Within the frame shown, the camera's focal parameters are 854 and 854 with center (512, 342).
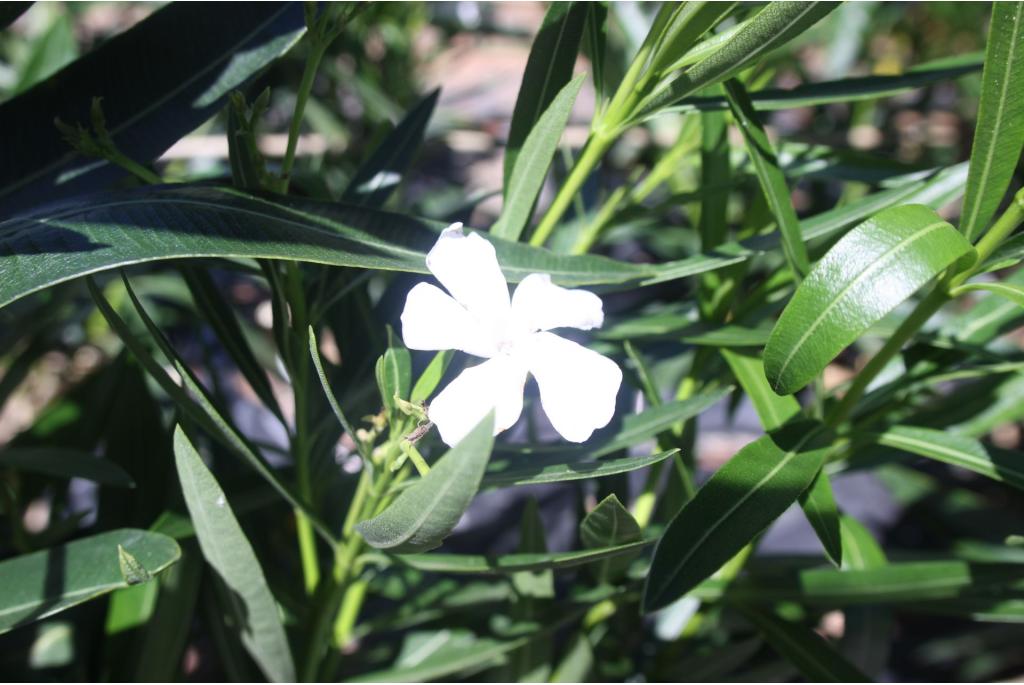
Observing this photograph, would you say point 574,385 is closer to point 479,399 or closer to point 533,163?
Answer: point 479,399

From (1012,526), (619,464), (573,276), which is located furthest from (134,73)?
(1012,526)

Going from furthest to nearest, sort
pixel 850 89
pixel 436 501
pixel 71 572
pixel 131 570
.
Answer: pixel 850 89, pixel 71 572, pixel 131 570, pixel 436 501

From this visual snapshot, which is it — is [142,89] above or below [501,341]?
above

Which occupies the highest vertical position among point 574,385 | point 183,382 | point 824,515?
point 183,382

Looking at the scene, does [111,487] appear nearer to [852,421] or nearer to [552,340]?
[552,340]

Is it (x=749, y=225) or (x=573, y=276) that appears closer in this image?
(x=573, y=276)

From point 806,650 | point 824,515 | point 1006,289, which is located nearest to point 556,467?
point 824,515
